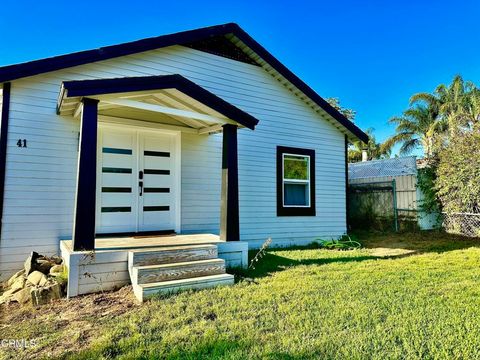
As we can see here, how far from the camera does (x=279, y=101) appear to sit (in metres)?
8.40

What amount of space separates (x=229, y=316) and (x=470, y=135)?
9.04 metres

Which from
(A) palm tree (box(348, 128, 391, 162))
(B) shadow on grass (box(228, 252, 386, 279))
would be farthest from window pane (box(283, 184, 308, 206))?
(A) palm tree (box(348, 128, 391, 162))

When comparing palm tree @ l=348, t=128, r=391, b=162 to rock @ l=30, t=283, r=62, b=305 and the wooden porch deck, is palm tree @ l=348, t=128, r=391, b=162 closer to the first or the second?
the wooden porch deck

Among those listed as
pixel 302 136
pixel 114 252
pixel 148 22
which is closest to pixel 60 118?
pixel 114 252

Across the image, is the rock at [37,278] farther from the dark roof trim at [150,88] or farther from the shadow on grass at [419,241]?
the shadow on grass at [419,241]

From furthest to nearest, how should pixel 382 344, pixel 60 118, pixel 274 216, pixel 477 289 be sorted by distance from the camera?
pixel 274 216 → pixel 60 118 → pixel 477 289 → pixel 382 344

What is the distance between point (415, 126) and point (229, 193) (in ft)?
65.8

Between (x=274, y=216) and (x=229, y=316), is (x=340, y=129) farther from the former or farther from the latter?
(x=229, y=316)

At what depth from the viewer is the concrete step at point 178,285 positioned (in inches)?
150

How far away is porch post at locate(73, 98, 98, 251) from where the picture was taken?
13.8 ft

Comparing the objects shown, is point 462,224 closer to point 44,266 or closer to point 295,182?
point 295,182

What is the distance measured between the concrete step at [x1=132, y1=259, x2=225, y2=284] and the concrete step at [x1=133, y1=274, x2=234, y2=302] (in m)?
0.09

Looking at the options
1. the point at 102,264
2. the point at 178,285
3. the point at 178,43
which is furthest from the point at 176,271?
the point at 178,43

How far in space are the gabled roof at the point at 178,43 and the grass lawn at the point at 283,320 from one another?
12.2 ft
